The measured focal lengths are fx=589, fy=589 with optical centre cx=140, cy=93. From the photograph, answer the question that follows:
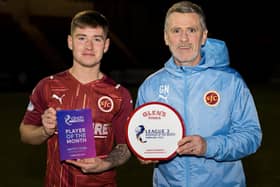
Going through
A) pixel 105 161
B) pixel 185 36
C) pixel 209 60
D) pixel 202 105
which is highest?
pixel 185 36

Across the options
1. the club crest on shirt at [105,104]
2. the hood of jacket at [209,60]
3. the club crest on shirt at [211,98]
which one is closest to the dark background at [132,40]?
the club crest on shirt at [105,104]

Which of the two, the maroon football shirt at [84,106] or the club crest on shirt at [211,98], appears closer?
the club crest on shirt at [211,98]

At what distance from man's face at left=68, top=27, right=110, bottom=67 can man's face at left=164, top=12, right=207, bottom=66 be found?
1.09 feet

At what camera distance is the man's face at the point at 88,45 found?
2.70m

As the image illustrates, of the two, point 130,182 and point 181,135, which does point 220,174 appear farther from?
point 130,182

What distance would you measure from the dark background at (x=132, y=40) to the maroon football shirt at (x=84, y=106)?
1280 cm

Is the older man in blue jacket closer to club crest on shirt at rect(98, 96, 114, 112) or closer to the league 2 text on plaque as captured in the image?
club crest on shirt at rect(98, 96, 114, 112)

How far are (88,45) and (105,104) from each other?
287 mm

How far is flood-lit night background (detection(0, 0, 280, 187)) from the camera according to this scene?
6410mm

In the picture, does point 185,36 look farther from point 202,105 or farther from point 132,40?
point 132,40

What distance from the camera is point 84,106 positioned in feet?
A: 8.95

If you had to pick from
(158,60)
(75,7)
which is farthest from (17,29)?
(158,60)

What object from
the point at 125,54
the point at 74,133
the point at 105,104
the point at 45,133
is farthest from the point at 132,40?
the point at 74,133

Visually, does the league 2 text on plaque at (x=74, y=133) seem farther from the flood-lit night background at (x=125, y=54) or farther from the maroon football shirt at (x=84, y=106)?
the flood-lit night background at (x=125, y=54)
